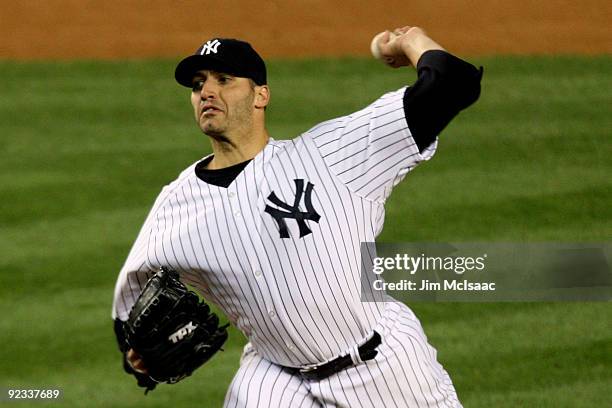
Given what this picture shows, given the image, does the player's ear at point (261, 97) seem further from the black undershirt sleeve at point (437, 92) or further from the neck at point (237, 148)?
the black undershirt sleeve at point (437, 92)

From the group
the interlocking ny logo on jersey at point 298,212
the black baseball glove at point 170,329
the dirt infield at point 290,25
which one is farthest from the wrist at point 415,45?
the dirt infield at point 290,25

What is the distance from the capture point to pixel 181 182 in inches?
Answer: 156

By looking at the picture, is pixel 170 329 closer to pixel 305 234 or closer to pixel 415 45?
pixel 305 234

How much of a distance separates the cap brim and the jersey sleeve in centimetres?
44

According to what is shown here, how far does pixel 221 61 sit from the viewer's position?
153 inches

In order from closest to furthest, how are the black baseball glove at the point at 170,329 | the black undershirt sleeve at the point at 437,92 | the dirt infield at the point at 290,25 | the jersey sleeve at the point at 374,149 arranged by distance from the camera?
the black undershirt sleeve at the point at 437,92 → the jersey sleeve at the point at 374,149 → the black baseball glove at the point at 170,329 → the dirt infield at the point at 290,25

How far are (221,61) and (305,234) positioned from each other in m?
0.67

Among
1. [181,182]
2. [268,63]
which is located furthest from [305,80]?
[181,182]

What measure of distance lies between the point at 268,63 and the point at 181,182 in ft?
20.3

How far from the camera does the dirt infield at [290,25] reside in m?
10.2

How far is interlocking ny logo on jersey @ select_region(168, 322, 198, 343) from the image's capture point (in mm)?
3799

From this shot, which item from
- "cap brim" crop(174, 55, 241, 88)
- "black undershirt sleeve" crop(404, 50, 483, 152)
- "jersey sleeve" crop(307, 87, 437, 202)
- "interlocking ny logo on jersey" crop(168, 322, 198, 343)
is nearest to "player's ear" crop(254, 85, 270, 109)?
"cap brim" crop(174, 55, 241, 88)

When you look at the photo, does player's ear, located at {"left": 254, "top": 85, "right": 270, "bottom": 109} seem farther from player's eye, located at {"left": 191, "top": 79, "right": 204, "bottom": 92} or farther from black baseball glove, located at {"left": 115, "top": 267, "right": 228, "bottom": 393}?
black baseball glove, located at {"left": 115, "top": 267, "right": 228, "bottom": 393}

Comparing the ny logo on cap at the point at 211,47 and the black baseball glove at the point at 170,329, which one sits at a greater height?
the ny logo on cap at the point at 211,47
